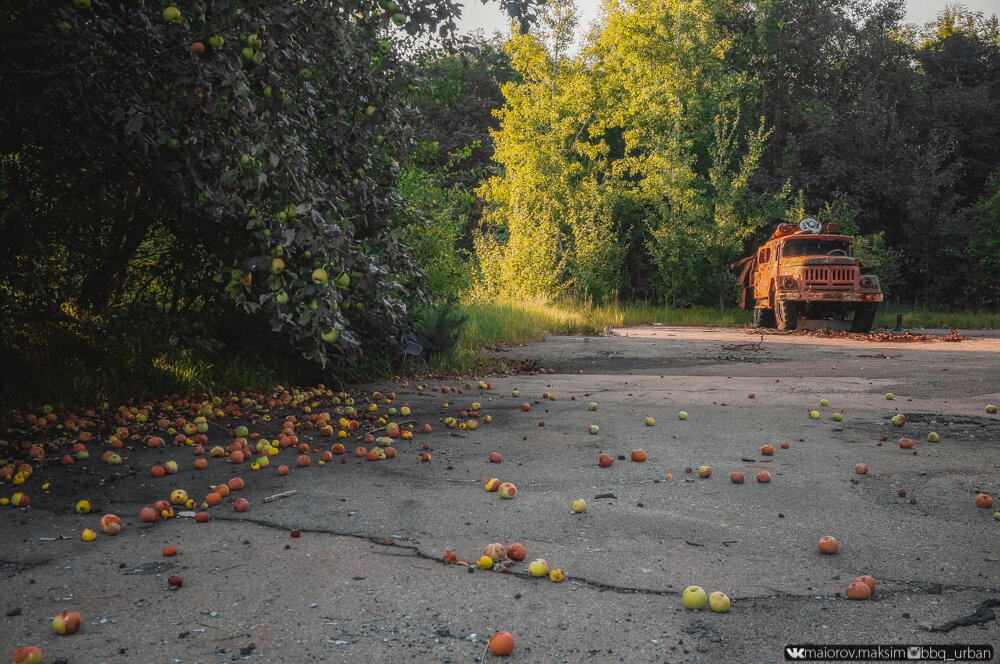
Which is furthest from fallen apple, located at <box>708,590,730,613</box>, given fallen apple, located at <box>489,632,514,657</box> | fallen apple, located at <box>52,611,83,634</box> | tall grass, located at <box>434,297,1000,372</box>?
tall grass, located at <box>434,297,1000,372</box>

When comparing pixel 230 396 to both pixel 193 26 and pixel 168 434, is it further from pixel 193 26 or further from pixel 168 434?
pixel 193 26

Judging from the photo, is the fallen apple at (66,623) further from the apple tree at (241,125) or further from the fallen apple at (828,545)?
the fallen apple at (828,545)

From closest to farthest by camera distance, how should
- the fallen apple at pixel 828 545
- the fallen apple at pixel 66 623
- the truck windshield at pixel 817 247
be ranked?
the fallen apple at pixel 66 623 < the fallen apple at pixel 828 545 < the truck windshield at pixel 817 247

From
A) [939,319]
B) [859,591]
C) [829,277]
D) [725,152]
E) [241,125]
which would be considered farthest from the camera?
[725,152]

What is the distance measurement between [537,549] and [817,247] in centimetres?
1796

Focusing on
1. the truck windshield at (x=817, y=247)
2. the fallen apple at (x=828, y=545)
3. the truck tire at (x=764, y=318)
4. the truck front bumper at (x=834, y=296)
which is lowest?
the truck tire at (x=764, y=318)

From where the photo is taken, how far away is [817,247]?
1888 centimetres

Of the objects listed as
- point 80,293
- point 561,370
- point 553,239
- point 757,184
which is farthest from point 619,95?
point 80,293

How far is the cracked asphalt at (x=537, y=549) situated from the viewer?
236cm

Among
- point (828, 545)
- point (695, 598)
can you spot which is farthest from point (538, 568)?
point (828, 545)

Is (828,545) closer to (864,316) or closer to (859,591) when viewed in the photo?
(859,591)

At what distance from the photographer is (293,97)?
410 cm

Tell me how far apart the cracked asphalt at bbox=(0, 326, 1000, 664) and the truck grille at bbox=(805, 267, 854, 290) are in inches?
500

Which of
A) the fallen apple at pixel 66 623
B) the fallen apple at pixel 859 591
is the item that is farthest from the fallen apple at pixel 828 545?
the fallen apple at pixel 66 623
